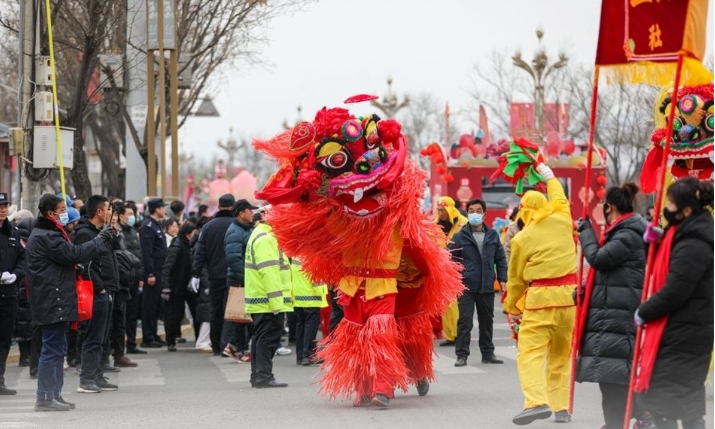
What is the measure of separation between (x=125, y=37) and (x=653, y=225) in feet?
64.3

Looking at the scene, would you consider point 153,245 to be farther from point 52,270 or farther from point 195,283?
point 52,270

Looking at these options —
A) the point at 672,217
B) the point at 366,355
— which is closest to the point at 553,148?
the point at 366,355

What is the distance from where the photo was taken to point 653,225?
661cm

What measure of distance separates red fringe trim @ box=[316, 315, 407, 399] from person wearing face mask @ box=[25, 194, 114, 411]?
221 cm

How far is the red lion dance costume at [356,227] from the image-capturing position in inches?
389

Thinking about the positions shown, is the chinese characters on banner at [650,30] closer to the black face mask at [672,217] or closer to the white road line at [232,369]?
the black face mask at [672,217]

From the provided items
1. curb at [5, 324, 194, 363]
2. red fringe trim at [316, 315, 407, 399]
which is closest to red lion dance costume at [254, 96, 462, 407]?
red fringe trim at [316, 315, 407, 399]

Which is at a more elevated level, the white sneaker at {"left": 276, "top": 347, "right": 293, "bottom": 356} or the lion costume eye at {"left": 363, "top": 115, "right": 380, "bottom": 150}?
the lion costume eye at {"left": 363, "top": 115, "right": 380, "bottom": 150}

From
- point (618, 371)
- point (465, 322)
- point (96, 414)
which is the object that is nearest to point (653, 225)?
point (618, 371)

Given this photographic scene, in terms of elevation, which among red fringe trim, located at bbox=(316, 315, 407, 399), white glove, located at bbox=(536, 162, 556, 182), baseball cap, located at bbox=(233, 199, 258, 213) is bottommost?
red fringe trim, located at bbox=(316, 315, 407, 399)

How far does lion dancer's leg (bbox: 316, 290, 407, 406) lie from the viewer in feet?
32.2

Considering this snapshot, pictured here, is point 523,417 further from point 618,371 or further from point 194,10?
point 194,10

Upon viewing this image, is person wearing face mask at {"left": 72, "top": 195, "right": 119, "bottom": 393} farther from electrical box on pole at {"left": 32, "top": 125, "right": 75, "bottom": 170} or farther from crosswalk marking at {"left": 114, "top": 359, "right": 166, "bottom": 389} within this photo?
electrical box on pole at {"left": 32, "top": 125, "right": 75, "bottom": 170}

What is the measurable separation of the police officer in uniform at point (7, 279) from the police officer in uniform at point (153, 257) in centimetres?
411
